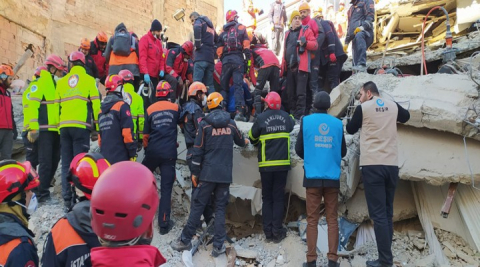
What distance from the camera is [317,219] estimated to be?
12.9 ft

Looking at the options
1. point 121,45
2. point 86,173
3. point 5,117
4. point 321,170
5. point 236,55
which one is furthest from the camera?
point 236,55

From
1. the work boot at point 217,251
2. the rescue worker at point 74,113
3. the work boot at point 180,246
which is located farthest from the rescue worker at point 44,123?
the work boot at point 217,251

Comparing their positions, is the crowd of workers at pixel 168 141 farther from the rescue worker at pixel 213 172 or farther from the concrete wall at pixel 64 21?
the concrete wall at pixel 64 21

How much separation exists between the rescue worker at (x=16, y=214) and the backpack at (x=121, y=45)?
4.40 metres

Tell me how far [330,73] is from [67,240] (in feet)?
21.8

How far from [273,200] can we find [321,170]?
0.98 metres

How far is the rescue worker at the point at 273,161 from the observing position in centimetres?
448

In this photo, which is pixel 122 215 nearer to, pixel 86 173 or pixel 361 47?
pixel 86 173

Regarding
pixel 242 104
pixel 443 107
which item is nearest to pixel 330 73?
pixel 242 104

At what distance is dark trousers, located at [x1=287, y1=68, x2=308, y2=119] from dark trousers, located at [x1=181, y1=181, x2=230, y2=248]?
284cm

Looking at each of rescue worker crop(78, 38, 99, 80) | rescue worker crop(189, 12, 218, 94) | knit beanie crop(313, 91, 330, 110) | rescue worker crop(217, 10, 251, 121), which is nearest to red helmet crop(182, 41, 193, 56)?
rescue worker crop(189, 12, 218, 94)

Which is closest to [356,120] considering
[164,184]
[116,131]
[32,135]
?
[164,184]

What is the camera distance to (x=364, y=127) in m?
3.86

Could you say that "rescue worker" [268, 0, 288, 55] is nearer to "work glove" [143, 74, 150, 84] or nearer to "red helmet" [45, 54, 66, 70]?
"work glove" [143, 74, 150, 84]
